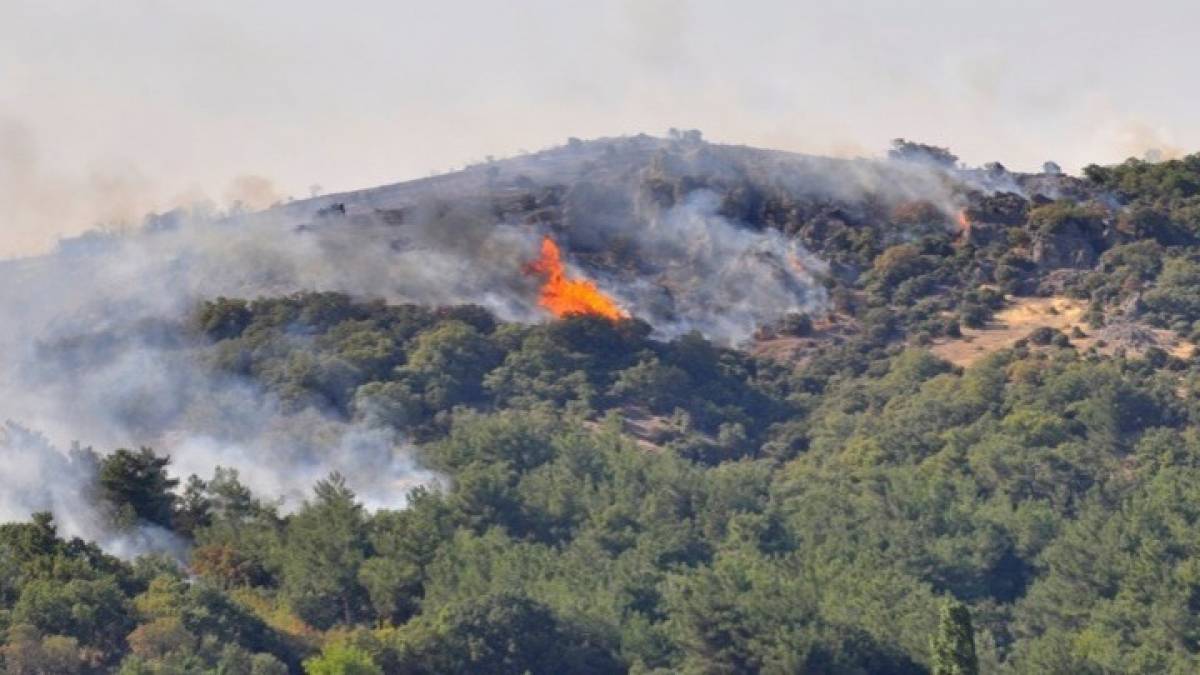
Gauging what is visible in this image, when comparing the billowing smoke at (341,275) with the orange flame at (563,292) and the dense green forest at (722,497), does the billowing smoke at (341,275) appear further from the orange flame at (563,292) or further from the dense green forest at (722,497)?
the dense green forest at (722,497)

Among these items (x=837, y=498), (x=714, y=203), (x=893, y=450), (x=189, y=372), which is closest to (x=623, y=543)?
(x=837, y=498)

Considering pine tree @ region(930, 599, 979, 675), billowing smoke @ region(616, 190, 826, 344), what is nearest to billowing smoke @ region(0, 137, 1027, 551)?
billowing smoke @ region(616, 190, 826, 344)

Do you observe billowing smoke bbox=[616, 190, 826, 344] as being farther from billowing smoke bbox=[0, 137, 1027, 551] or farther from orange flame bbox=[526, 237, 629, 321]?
orange flame bbox=[526, 237, 629, 321]

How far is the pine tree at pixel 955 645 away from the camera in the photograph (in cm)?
10650

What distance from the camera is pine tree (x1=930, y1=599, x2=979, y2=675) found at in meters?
106

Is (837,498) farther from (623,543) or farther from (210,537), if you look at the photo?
(210,537)

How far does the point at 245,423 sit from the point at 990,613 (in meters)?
45.4

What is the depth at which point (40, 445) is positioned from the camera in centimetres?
14275

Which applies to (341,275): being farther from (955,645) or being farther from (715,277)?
(955,645)

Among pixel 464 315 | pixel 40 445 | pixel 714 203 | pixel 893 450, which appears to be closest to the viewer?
pixel 40 445

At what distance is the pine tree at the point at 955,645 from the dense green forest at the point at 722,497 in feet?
0.55

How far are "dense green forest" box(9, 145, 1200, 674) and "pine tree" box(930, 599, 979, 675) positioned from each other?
0.17 metres

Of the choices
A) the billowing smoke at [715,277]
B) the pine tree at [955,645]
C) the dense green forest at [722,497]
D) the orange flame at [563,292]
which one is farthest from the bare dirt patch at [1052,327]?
the pine tree at [955,645]

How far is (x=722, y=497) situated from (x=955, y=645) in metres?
37.8
